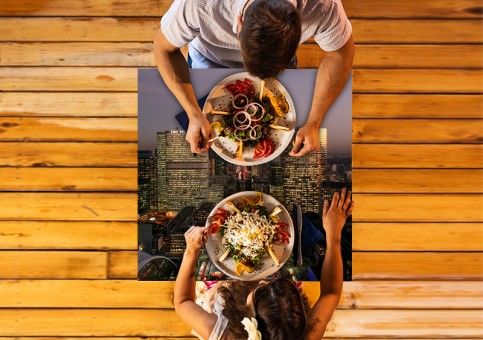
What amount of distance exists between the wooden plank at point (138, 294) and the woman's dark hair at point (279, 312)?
881 mm

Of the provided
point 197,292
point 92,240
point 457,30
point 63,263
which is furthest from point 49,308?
point 457,30

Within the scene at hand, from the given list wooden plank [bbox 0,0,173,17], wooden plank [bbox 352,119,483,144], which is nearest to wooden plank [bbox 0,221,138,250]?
wooden plank [bbox 0,0,173,17]

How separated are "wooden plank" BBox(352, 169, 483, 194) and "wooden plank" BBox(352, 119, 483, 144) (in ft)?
0.61

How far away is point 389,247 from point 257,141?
1.11 meters

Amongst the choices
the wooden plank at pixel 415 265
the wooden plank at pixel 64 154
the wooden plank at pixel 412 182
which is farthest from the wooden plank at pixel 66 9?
the wooden plank at pixel 415 265

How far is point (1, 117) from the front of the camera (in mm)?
2209

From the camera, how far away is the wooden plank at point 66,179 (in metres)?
2.20

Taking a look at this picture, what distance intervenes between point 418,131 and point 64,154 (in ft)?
6.97

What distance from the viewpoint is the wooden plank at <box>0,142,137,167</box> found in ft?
7.22

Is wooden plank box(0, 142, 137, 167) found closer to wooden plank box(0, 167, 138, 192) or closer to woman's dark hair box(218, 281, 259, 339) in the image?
wooden plank box(0, 167, 138, 192)

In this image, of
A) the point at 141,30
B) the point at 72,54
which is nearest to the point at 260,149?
the point at 141,30

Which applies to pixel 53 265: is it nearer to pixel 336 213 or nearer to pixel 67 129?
pixel 67 129

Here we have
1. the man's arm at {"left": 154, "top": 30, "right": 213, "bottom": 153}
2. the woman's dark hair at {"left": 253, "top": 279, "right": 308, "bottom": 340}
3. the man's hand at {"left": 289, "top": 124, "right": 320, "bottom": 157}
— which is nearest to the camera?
the woman's dark hair at {"left": 253, "top": 279, "right": 308, "bottom": 340}

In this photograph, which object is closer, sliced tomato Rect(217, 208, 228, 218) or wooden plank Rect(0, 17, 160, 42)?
sliced tomato Rect(217, 208, 228, 218)
